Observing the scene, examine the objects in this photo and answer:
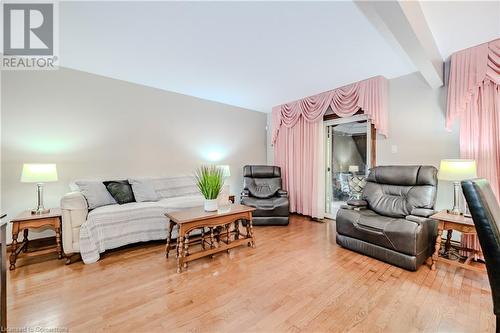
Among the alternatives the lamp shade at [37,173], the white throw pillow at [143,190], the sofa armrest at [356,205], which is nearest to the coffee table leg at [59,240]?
the lamp shade at [37,173]

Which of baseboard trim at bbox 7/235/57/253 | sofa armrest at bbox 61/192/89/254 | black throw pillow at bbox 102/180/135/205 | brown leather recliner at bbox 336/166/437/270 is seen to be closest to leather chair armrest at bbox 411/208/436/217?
brown leather recliner at bbox 336/166/437/270

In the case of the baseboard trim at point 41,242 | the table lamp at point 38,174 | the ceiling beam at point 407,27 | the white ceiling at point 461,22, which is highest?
the white ceiling at point 461,22

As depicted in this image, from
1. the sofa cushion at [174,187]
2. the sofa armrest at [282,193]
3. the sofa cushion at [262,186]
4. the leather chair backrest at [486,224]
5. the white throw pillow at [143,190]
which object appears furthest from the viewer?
the sofa cushion at [262,186]

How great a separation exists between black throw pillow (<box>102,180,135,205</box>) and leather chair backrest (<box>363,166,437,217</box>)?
3349mm

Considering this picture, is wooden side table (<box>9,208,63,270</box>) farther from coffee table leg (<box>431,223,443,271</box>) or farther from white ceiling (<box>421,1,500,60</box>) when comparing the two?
white ceiling (<box>421,1,500,60</box>)

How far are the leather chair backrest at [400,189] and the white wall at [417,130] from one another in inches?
16.5

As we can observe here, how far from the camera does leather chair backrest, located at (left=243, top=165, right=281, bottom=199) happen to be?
4391 millimetres

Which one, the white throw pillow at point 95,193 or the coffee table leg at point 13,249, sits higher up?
the white throw pillow at point 95,193

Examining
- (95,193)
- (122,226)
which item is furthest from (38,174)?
(122,226)

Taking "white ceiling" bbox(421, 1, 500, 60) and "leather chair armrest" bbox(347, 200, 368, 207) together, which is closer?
"white ceiling" bbox(421, 1, 500, 60)

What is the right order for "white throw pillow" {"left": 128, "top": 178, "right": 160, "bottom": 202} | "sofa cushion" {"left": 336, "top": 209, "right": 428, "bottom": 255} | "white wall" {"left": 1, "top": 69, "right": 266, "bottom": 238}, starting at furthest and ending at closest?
"white throw pillow" {"left": 128, "top": 178, "right": 160, "bottom": 202} < "white wall" {"left": 1, "top": 69, "right": 266, "bottom": 238} < "sofa cushion" {"left": 336, "top": 209, "right": 428, "bottom": 255}

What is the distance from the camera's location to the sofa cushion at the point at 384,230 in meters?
2.23

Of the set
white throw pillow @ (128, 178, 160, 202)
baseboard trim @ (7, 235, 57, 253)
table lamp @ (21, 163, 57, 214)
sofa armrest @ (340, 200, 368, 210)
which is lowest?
baseboard trim @ (7, 235, 57, 253)

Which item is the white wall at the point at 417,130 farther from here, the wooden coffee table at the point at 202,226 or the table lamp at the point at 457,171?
the wooden coffee table at the point at 202,226
